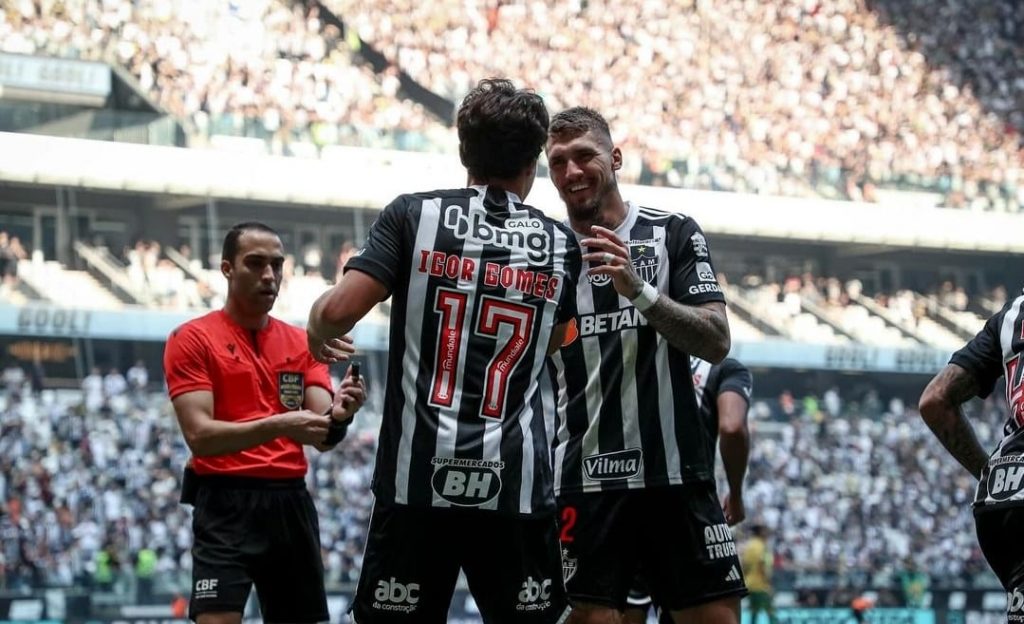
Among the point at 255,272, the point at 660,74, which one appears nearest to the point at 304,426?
the point at 255,272

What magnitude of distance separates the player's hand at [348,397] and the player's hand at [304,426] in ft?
1.21

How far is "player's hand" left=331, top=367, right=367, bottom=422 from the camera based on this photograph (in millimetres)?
4039

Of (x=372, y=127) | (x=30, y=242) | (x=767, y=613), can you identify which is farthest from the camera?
(x=372, y=127)

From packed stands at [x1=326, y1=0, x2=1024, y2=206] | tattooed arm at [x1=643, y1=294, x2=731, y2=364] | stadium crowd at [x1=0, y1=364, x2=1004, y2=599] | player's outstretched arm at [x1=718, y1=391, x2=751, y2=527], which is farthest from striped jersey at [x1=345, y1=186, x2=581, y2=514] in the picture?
packed stands at [x1=326, y1=0, x2=1024, y2=206]

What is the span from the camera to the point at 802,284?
83.1 feet

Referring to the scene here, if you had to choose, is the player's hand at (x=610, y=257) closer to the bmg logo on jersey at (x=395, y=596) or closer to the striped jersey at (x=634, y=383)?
the striped jersey at (x=634, y=383)

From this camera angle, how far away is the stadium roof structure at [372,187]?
20094 millimetres

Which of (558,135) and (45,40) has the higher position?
(45,40)

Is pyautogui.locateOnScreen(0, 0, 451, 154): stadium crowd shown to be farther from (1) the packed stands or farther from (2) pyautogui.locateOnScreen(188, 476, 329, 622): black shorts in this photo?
(2) pyautogui.locateOnScreen(188, 476, 329, 622): black shorts

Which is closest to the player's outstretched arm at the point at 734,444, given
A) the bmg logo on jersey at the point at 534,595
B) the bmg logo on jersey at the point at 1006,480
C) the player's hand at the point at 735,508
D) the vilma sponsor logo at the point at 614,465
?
the player's hand at the point at 735,508

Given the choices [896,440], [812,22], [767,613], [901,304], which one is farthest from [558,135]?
[812,22]

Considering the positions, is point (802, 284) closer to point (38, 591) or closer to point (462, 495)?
point (38, 591)

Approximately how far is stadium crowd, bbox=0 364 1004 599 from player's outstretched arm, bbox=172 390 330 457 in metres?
9.45

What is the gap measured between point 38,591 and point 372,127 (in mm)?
10886
